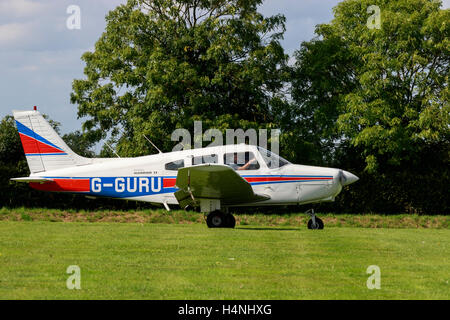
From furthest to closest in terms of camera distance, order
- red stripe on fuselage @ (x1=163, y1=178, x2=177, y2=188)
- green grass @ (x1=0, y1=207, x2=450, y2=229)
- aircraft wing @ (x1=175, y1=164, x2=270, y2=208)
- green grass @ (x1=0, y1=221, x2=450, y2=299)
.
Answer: green grass @ (x1=0, y1=207, x2=450, y2=229) < red stripe on fuselage @ (x1=163, y1=178, x2=177, y2=188) < aircraft wing @ (x1=175, y1=164, x2=270, y2=208) < green grass @ (x1=0, y1=221, x2=450, y2=299)

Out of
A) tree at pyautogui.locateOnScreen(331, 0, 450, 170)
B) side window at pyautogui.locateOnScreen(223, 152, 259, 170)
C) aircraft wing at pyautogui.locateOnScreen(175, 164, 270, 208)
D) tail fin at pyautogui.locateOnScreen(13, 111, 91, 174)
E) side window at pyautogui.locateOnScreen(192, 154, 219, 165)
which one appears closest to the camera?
aircraft wing at pyautogui.locateOnScreen(175, 164, 270, 208)

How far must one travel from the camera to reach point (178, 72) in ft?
82.7

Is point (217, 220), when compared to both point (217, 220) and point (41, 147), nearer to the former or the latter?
point (217, 220)

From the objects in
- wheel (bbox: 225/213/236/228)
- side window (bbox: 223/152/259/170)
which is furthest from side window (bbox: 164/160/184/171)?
wheel (bbox: 225/213/236/228)

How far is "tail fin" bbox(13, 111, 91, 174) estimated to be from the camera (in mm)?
17734

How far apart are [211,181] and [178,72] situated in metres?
11.1

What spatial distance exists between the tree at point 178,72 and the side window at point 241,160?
7.91m

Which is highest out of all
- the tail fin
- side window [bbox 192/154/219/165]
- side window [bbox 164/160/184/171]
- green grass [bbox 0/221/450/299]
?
the tail fin

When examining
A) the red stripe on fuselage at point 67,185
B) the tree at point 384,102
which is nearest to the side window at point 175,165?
the red stripe on fuselage at point 67,185

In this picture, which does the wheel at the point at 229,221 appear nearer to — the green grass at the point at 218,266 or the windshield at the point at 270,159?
the windshield at the point at 270,159

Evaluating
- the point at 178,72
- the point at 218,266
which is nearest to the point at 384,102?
the point at 178,72

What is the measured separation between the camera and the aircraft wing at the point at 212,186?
14.4 meters

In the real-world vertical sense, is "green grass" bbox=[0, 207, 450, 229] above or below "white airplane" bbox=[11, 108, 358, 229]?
below

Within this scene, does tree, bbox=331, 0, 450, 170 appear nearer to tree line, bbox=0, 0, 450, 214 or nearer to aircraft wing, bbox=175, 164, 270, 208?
tree line, bbox=0, 0, 450, 214
